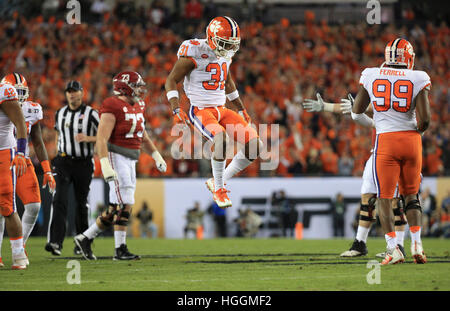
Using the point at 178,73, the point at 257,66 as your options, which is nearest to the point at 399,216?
the point at 178,73

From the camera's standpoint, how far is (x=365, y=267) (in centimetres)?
784

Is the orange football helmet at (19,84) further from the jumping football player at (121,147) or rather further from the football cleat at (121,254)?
the football cleat at (121,254)

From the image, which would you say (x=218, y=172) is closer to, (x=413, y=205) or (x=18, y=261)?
(x=413, y=205)

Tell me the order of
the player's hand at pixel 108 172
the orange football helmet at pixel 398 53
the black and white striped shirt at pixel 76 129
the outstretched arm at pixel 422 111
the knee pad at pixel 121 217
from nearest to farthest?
the outstretched arm at pixel 422 111 → the orange football helmet at pixel 398 53 → the player's hand at pixel 108 172 → the knee pad at pixel 121 217 → the black and white striped shirt at pixel 76 129

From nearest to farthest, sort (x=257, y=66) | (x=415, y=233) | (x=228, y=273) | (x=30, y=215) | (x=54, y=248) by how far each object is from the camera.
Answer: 1. (x=228, y=273)
2. (x=415, y=233)
3. (x=30, y=215)
4. (x=54, y=248)
5. (x=257, y=66)

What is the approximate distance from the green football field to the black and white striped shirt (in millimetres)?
1412

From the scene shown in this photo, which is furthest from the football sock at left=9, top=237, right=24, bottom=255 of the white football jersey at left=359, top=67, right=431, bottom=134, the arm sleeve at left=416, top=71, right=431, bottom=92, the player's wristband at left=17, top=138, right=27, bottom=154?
the arm sleeve at left=416, top=71, right=431, bottom=92

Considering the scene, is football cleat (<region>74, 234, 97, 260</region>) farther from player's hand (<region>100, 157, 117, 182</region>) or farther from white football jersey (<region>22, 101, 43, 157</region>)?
white football jersey (<region>22, 101, 43, 157</region>)

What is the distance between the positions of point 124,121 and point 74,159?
1631 millimetres

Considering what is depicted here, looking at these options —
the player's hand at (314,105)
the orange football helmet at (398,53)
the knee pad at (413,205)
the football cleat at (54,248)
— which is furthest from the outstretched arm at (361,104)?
the football cleat at (54,248)

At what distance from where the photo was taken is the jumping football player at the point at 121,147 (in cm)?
895

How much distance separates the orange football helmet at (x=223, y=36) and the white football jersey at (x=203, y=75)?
0.17 metres

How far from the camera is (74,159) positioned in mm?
10312

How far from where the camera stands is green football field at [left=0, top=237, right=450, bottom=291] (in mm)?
6332
